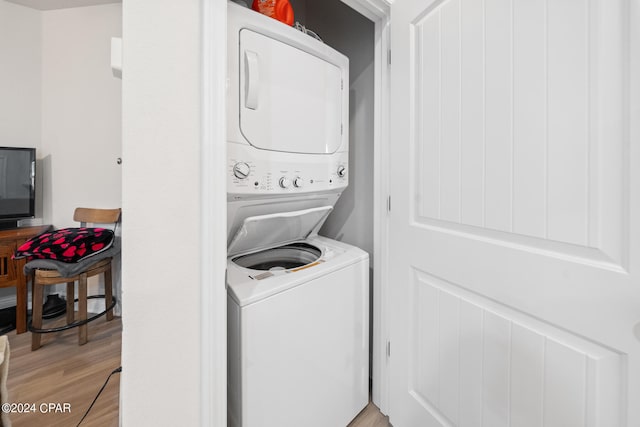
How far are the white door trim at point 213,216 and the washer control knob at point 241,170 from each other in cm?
22

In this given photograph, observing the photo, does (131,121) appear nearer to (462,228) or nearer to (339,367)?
(462,228)

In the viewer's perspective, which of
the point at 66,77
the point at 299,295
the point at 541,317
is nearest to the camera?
the point at 541,317

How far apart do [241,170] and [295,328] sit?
2.22ft

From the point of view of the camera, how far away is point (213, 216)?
0.84 metres

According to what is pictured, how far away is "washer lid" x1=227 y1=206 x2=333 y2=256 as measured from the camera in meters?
1.31

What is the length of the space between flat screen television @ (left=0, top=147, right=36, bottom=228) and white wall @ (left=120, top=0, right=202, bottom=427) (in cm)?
283

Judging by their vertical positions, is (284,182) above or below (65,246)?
above

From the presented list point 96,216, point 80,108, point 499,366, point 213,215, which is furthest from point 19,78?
point 499,366

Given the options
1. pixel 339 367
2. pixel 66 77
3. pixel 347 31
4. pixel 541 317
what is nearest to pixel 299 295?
pixel 339 367

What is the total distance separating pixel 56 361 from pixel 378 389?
7.46 ft

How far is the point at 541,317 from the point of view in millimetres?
803

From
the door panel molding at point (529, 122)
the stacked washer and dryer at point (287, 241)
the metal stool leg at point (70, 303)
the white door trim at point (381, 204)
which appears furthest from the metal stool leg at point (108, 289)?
the door panel molding at point (529, 122)

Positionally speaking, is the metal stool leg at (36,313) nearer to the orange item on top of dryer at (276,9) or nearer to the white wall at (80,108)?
the white wall at (80,108)

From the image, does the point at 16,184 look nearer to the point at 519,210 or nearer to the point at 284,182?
the point at 284,182
